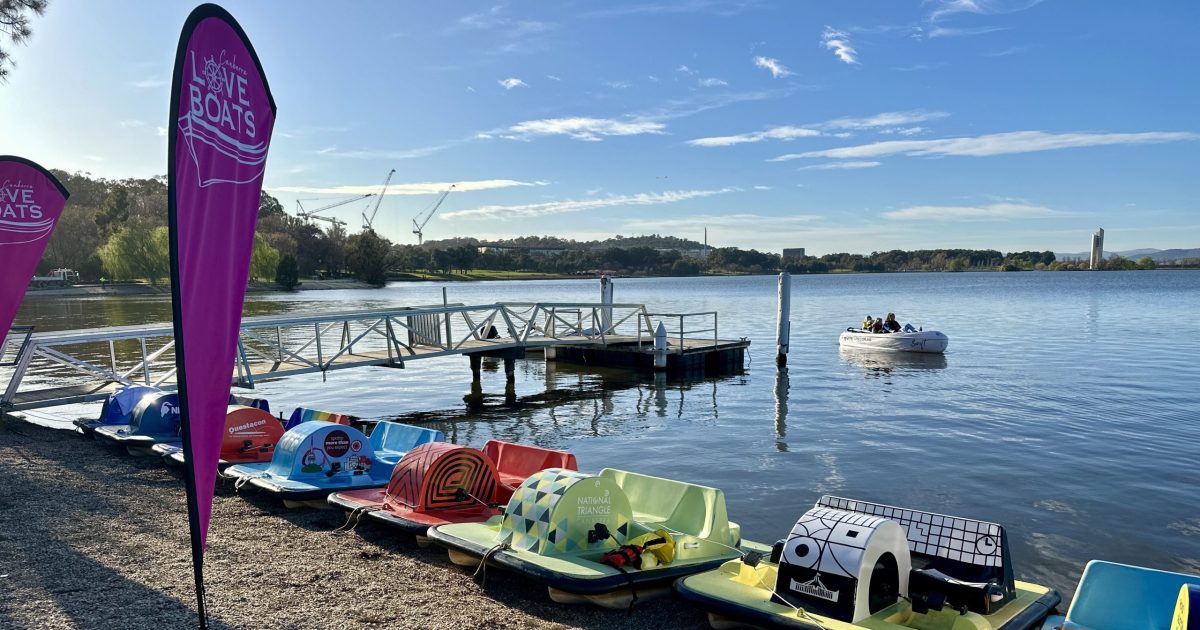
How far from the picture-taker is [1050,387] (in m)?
24.2

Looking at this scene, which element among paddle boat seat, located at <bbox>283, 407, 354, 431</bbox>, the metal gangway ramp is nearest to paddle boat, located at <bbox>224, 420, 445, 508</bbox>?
paddle boat seat, located at <bbox>283, 407, 354, 431</bbox>

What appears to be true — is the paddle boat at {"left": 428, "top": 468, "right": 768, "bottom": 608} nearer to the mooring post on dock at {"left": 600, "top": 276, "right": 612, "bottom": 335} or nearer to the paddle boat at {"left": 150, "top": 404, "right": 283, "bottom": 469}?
the paddle boat at {"left": 150, "top": 404, "right": 283, "bottom": 469}

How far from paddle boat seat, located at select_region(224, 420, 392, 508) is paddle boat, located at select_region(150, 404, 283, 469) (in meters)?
0.79

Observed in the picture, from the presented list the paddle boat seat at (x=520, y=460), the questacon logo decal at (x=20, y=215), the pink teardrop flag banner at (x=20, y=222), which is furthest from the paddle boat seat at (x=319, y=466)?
the questacon logo decal at (x=20, y=215)

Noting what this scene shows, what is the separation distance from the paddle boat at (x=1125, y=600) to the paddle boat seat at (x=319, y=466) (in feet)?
25.3

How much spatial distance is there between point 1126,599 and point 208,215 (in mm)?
7373

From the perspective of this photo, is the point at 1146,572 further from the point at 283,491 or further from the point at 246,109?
the point at 283,491

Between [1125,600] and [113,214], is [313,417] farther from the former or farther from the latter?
[113,214]

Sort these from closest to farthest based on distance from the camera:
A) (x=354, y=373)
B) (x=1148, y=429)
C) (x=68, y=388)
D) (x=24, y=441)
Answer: (x=24, y=441) → (x=68, y=388) → (x=1148, y=429) → (x=354, y=373)

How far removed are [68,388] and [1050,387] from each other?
26.3 m

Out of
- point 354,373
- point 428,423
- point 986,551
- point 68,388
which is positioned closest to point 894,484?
point 986,551

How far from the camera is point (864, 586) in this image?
5895 millimetres

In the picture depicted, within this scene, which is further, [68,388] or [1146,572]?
[68,388]

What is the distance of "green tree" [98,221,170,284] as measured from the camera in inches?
3669
